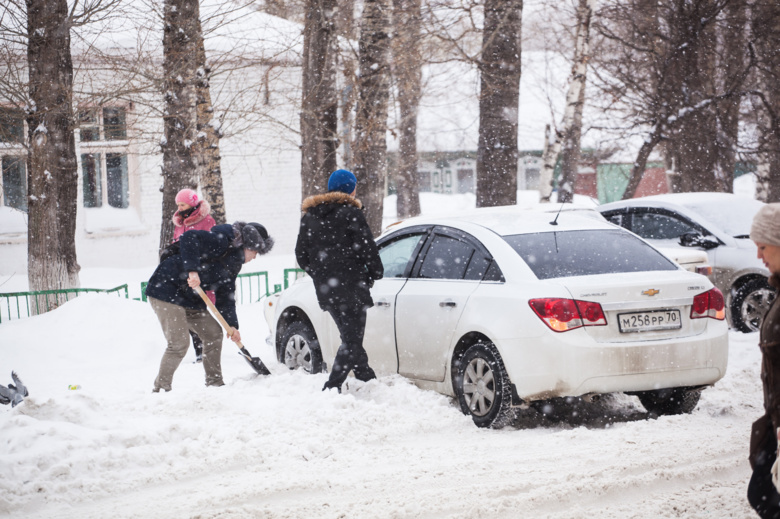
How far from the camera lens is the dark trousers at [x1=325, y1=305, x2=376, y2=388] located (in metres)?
6.43

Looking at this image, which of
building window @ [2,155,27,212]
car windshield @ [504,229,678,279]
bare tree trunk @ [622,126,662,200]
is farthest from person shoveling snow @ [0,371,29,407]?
bare tree trunk @ [622,126,662,200]

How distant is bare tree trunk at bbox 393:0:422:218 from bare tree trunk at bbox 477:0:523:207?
1.58 meters

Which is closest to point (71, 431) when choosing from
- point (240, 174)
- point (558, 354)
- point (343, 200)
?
point (343, 200)

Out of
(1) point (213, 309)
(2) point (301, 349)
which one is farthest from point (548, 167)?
(1) point (213, 309)

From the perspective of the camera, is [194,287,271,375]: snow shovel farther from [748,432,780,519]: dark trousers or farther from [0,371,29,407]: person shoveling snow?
[748,432,780,519]: dark trousers

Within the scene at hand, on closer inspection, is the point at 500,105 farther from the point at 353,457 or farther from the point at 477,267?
the point at 353,457

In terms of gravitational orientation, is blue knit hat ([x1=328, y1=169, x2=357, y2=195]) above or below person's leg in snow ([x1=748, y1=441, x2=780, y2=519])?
above

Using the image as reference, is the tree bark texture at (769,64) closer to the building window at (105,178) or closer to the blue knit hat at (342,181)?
the blue knit hat at (342,181)

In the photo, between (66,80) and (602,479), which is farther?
(66,80)

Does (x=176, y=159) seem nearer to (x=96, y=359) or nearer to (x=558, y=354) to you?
(x=96, y=359)

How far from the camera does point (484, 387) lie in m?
5.91

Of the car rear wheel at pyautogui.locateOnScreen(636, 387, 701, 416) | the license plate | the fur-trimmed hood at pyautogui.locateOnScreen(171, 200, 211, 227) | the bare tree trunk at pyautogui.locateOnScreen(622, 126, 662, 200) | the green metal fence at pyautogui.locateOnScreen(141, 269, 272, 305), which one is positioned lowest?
the green metal fence at pyautogui.locateOnScreen(141, 269, 272, 305)

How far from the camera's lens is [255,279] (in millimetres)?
17406

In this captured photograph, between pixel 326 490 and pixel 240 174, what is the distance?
58.7 ft
